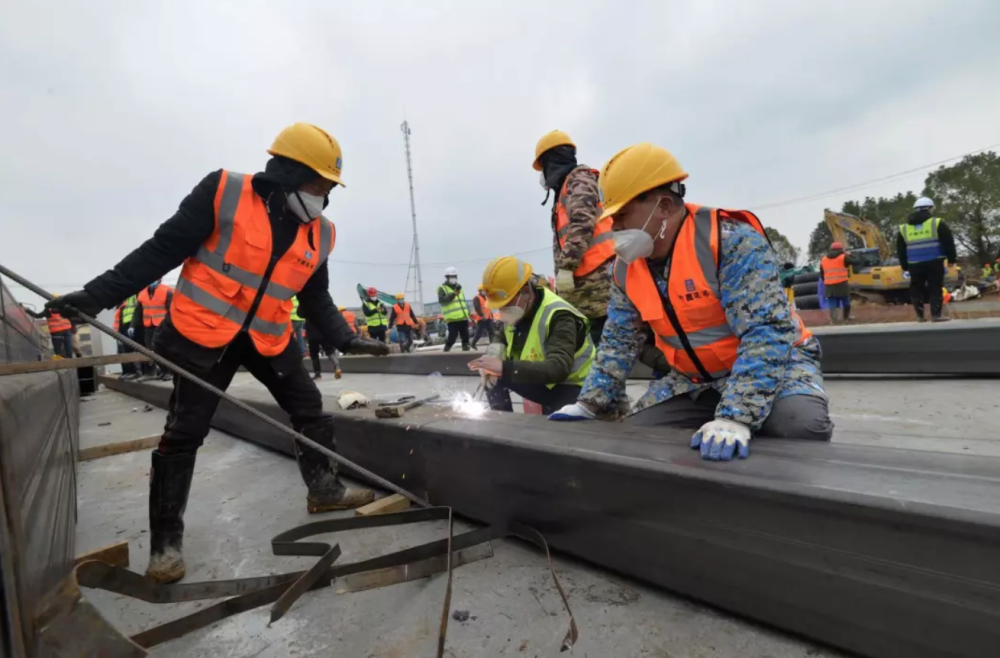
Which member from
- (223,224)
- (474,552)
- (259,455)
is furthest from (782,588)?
(259,455)

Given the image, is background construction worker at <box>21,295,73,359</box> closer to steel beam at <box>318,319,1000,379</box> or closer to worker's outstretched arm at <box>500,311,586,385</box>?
worker's outstretched arm at <box>500,311,586,385</box>

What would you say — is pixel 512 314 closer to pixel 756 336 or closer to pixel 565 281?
pixel 565 281

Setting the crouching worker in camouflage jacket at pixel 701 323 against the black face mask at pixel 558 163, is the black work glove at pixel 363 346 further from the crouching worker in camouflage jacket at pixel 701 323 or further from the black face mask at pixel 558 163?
the black face mask at pixel 558 163

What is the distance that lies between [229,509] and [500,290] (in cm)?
167

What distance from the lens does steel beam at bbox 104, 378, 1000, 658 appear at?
0.89 metres

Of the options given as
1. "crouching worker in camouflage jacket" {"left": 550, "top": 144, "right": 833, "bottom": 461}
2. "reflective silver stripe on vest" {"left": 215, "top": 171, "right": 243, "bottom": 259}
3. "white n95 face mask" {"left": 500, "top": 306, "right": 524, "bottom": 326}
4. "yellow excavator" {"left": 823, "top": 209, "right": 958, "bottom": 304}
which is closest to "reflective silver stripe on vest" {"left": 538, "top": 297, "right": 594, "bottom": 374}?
"white n95 face mask" {"left": 500, "top": 306, "right": 524, "bottom": 326}

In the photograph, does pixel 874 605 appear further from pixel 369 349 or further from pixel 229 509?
pixel 229 509

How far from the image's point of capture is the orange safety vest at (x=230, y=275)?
1849 millimetres

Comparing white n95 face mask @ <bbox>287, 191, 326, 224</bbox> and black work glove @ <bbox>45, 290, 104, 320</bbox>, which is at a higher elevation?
white n95 face mask @ <bbox>287, 191, 326, 224</bbox>

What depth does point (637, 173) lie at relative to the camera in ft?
5.50

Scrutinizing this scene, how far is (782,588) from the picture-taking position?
43.4 inches

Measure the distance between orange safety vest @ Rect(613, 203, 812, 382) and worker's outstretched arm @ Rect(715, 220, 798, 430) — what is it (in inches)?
1.9

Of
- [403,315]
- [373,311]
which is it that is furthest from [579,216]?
[403,315]

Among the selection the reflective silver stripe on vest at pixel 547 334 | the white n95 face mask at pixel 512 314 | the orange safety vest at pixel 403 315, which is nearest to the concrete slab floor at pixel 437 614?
the reflective silver stripe on vest at pixel 547 334
